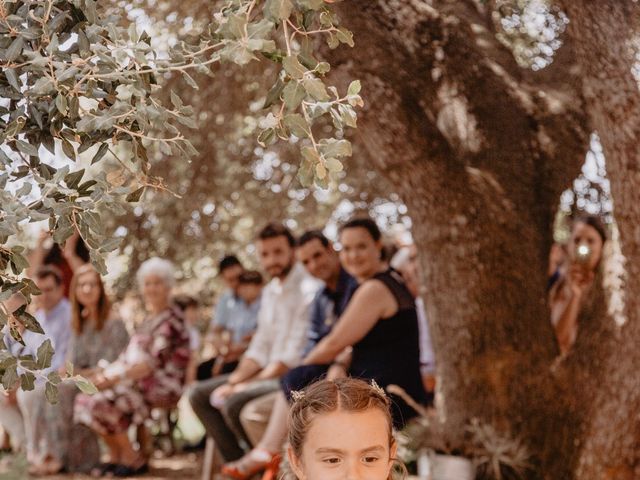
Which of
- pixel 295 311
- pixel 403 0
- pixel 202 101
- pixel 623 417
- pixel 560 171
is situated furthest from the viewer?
pixel 202 101

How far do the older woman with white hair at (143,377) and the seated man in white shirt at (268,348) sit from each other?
43 cm

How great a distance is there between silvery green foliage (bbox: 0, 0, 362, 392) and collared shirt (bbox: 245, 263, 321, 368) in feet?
14.9

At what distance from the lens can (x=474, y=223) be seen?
518 cm

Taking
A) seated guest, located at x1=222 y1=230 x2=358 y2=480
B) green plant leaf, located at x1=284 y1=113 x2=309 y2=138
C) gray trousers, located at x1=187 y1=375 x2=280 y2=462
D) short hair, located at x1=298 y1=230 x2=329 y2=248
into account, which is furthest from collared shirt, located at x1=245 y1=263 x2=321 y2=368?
green plant leaf, located at x1=284 y1=113 x2=309 y2=138

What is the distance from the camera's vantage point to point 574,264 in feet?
20.2

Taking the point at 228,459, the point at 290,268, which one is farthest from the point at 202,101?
the point at 228,459

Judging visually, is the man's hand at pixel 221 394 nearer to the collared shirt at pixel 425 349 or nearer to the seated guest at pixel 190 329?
the seated guest at pixel 190 329

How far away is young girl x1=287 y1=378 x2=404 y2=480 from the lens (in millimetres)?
2822

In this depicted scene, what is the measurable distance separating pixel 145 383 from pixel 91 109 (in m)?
6.13

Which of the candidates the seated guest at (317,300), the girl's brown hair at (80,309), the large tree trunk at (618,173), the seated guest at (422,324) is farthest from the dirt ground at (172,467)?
the large tree trunk at (618,173)

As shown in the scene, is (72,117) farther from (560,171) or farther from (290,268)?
(290,268)

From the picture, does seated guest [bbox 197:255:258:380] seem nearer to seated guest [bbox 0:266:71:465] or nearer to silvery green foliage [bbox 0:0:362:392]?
seated guest [bbox 0:266:71:465]

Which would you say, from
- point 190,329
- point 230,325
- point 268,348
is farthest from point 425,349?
point 190,329

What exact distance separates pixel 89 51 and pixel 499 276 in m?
3.28
